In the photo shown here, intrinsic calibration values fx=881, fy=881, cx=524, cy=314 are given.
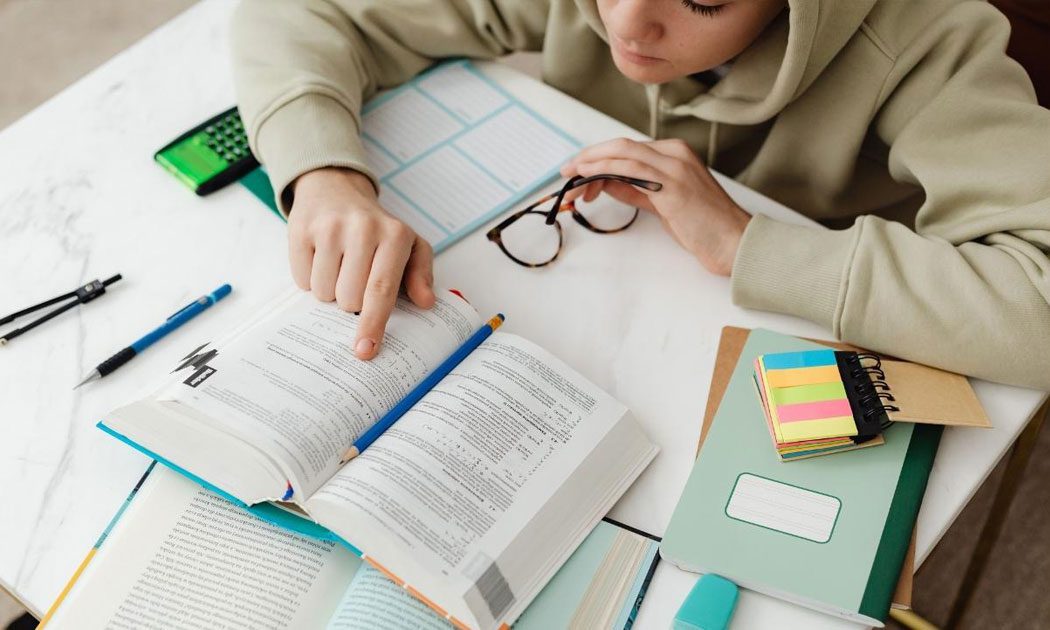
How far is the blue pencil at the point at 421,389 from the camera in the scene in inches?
28.4

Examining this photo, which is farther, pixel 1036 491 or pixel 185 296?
pixel 1036 491

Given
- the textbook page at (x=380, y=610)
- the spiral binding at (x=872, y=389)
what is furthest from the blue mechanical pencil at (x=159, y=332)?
the spiral binding at (x=872, y=389)

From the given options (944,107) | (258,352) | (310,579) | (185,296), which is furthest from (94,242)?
(944,107)

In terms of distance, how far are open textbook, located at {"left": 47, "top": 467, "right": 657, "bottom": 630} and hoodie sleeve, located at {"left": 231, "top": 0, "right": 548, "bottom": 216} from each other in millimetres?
376

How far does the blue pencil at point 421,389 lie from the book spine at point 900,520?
1.24ft

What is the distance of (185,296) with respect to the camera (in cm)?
88

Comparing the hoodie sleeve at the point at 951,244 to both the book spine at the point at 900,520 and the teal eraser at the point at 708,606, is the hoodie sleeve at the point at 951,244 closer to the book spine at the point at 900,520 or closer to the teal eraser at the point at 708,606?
the book spine at the point at 900,520

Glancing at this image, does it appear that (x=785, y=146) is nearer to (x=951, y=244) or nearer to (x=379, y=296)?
(x=951, y=244)

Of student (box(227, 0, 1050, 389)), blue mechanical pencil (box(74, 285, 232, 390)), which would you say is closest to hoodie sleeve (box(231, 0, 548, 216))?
student (box(227, 0, 1050, 389))

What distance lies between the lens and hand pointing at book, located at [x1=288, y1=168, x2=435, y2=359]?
0.79 metres

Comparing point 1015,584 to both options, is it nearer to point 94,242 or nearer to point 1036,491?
point 1036,491

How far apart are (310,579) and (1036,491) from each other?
1385 mm

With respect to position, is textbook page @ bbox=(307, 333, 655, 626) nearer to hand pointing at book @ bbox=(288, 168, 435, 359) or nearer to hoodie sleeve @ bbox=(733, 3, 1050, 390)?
hand pointing at book @ bbox=(288, 168, 435, 359)

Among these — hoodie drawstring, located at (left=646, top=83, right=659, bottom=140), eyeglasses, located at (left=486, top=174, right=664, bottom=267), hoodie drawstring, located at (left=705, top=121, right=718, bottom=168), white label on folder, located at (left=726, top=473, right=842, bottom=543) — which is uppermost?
hoodie drawstring, located at (left=705, top=121, right=718, bottom=168)
